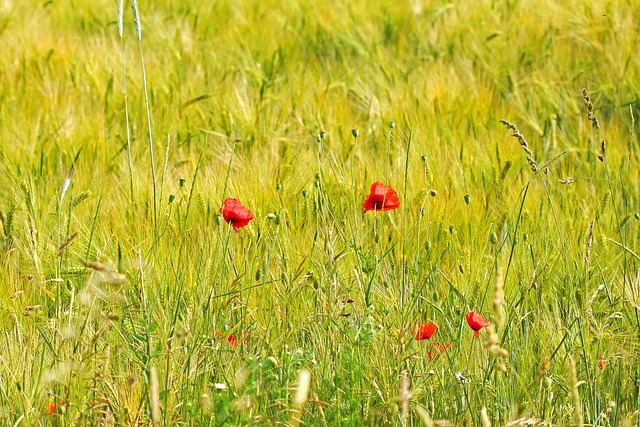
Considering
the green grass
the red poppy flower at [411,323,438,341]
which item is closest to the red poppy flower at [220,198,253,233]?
the green grass

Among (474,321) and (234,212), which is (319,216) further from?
(474,321)

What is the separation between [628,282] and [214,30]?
7.67ft

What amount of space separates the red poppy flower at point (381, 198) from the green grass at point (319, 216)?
0.14 feet

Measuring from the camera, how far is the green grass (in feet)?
4.68

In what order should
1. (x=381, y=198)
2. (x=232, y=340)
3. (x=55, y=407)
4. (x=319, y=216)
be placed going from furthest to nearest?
(x=319, y=216), (x=381, y=198), (x=232, y=340), (x=55, y=407)

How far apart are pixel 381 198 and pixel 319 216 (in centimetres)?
33

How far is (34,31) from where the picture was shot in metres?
3.58

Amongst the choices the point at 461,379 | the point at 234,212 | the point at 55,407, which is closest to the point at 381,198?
the point at 234,212

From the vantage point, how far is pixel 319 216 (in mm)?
1996

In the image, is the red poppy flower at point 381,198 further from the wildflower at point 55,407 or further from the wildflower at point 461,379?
the wildflower at point 55,407

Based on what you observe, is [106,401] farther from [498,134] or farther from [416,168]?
[498,134]

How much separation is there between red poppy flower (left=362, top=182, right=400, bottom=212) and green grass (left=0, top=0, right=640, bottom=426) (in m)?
0.04

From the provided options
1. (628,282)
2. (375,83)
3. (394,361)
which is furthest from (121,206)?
(375,83)

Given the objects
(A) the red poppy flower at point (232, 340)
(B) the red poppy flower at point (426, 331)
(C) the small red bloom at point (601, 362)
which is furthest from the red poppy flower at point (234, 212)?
(C) the small red bloom at point (601, 362)
